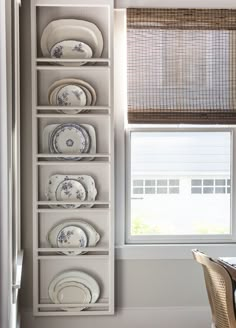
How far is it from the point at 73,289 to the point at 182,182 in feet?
3.35

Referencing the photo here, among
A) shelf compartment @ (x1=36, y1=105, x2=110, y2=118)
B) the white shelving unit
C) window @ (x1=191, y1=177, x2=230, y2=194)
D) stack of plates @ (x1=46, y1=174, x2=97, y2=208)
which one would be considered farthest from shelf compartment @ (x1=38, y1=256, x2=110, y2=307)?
shelf compartment @ (x1=36, y1=105, x2=110, y2=118)

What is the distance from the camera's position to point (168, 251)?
Answer: 154 inches

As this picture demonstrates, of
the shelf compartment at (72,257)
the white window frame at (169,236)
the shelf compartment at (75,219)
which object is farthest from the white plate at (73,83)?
the shelf compartment at (72,257)

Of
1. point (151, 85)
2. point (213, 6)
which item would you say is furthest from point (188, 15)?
point (151, 85)

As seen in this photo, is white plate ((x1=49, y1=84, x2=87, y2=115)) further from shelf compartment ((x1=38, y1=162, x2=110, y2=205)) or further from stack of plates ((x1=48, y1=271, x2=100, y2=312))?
stack of plates ((x1=48, y1=271, x2=100, y2=312))

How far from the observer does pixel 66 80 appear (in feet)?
12.3

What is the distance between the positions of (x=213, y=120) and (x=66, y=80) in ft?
3.29

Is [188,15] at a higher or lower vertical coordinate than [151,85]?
higher

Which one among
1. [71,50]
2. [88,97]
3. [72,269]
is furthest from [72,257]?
[71,50]

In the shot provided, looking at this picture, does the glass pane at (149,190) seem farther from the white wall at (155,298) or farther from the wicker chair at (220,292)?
the wicker chair at (220,292)

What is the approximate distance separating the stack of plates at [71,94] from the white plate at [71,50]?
16cm

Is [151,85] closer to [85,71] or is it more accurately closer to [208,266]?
[85,71]

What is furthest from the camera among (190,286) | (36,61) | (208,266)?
(190,286)

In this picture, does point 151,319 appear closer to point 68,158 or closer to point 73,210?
point 73,210
